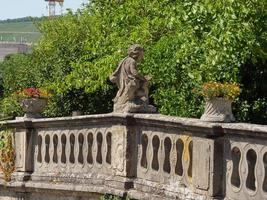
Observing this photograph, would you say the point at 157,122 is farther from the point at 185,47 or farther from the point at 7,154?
the point at 7,154

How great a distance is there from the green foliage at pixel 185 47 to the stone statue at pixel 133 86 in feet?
6.48

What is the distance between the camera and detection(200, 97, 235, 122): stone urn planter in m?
9.04

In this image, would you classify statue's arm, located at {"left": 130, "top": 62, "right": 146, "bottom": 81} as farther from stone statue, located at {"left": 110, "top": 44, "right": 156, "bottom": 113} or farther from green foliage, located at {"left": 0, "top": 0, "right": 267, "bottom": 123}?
green foliage, located at {"left": 0, "top": 0, "right": 267, "bottom": 123}

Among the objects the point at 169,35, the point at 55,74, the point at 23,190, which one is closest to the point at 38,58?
the point at 55,74

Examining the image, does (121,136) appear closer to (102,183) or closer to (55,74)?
(102,183)

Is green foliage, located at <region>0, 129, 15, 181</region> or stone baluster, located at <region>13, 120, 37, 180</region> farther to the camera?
green foliage, located at <region>0, 129, 15, 181</region>

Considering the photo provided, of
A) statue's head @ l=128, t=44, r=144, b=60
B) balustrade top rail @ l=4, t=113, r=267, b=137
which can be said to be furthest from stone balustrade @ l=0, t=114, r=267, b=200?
statue's head @ l=128, t=44, r=144, b=60

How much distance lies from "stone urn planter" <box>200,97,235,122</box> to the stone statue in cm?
198

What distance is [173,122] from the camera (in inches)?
388

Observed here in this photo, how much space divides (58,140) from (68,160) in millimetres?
436

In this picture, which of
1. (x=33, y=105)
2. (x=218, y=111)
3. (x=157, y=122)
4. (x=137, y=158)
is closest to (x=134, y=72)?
(x=157, y=122)

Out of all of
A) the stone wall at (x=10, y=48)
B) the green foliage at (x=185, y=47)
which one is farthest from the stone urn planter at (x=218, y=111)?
the stone wall at (x=10, y=48)

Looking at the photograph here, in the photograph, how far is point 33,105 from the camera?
523 inches

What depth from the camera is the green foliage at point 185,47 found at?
12903 mm
